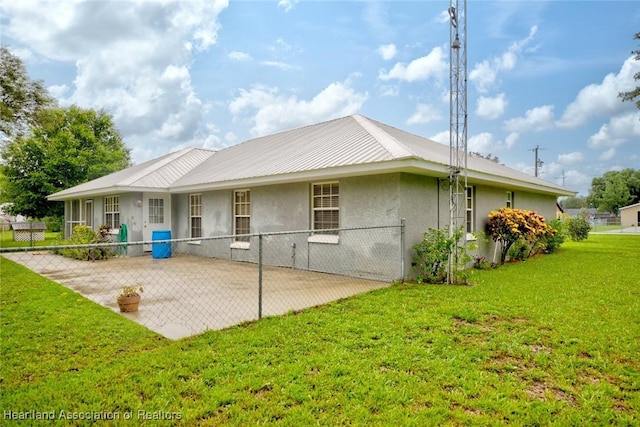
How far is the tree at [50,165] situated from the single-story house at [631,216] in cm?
6018

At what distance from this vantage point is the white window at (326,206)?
32.5 feet

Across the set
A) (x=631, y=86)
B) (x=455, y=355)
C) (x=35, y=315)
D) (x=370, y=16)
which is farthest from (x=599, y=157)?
(x=35, y=315)

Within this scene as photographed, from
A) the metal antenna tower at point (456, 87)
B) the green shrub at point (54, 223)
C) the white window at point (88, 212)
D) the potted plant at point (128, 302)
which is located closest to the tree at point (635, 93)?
the metal antenna tower at point (456, 87)

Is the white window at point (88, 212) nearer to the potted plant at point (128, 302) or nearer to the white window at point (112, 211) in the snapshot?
the white window at point (112, 211)

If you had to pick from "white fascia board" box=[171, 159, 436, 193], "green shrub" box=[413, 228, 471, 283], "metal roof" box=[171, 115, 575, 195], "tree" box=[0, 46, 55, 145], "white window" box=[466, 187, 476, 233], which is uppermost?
A: "tree" box=[0, 46, 55, 145]

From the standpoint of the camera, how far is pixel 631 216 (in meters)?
47.8

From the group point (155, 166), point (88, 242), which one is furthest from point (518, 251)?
point (88, 242)

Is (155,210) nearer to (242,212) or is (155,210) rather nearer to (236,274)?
(242,212)

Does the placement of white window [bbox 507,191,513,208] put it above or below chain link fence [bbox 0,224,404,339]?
above

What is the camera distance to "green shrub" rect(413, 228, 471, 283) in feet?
26.8

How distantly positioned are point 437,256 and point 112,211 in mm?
14261

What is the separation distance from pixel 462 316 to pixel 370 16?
31.9ft

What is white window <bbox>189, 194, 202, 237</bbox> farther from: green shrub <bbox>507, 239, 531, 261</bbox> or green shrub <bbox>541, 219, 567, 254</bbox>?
green shrub <bbox>541, 219, 567, 254</bbox>

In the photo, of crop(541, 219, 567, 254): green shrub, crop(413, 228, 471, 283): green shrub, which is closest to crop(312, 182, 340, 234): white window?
crop(413, 228, 471, 283): green shrub
